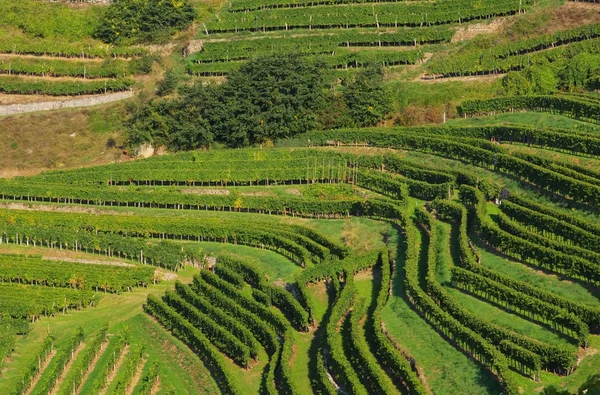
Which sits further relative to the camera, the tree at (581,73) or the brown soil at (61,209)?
the tree at (581,73)

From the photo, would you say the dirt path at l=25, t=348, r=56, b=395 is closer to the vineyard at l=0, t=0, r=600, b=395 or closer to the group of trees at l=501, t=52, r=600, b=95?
the vineyard at l=0, t=0, r=600, b=395

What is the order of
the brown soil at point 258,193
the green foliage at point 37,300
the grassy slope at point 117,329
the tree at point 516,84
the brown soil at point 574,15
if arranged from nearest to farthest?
the grassy slope at point 117,329 → the green foliage at point 37,300 → the brown soil at point 258,193 → the tree at point 516,84 → the brown soil at point 574,15

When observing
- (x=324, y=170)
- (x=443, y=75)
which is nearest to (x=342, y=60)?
(x=443, y=75)

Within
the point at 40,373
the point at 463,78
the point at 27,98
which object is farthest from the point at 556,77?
the point at 40,373

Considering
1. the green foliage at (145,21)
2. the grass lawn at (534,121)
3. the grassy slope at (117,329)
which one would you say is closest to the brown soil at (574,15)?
the grass lawn at (534,121)

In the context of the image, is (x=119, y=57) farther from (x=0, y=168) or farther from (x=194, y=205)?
(x=194, y=205)

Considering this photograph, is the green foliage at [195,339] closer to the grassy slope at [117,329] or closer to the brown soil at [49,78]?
the grassy slope at [117,329]

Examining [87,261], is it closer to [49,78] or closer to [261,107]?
[261,107]

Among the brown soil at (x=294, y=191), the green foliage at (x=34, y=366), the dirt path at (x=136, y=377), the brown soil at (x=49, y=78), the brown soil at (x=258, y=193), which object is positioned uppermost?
the brown soil at (x=49, y=78)
